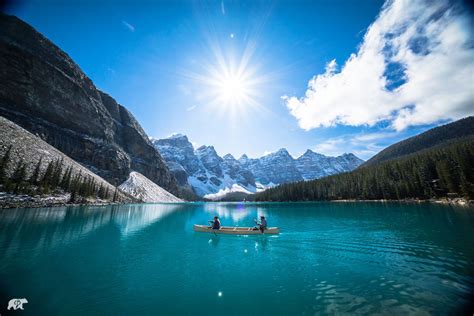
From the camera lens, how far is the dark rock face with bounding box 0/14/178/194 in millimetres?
107938

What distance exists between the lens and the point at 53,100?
127 m

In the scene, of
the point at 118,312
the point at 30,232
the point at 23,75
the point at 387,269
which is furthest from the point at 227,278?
the point at 23,75

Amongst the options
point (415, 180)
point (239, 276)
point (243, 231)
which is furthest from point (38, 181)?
point (415, 180)

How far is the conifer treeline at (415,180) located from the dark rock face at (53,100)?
15949 cm

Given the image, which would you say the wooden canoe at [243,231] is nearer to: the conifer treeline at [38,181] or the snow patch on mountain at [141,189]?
the conifer treeline at [38,181]

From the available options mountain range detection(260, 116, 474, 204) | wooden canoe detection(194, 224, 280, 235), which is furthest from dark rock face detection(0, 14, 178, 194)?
mountain range detection(260, 116, 474, 204)

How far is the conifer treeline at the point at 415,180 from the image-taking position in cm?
6544

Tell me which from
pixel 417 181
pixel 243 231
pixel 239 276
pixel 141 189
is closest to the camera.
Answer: pixel 239 276

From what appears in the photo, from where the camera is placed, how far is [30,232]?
84.3 ft

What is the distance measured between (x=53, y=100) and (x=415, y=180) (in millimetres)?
203638

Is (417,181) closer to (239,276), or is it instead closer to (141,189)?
(239,276)

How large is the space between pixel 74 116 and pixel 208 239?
6512 inches

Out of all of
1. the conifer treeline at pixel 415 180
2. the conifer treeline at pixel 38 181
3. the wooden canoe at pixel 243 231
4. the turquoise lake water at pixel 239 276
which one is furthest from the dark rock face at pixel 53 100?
the conifer treeline at pixel 415 180

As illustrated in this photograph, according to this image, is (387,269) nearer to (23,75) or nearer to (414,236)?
(414,236)
